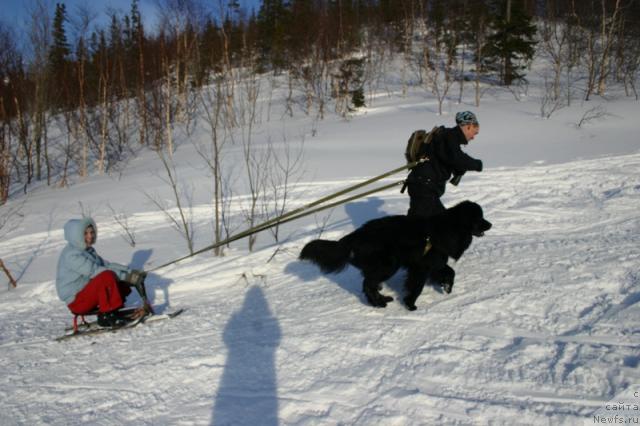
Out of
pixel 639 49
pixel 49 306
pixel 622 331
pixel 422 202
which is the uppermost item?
pixel 639 49

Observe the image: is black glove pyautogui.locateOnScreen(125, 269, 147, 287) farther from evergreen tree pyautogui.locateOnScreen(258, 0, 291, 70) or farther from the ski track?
evergreen tree pyautogui.locateOnScreen(258, 0, 291, 70)

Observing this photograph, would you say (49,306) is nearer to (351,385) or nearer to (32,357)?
(32,357)

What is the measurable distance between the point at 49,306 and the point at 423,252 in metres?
4.94

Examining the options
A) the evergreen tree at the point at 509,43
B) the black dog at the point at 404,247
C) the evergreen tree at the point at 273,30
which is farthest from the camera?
the evergreen tree at the point at 273,30

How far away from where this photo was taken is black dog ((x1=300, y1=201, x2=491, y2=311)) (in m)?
4.00

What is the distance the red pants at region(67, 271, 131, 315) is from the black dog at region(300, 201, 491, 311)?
2011 mm

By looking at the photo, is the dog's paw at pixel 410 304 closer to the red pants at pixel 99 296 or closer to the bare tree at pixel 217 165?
the red pants at pixel 99 296

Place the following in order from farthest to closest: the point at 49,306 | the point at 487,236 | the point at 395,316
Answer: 1. the point at 487,236
2. the point at 49,306
3. the point at 395,316

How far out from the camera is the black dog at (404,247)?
13.1 ft

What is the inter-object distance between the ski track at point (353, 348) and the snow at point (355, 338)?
16 millimetres

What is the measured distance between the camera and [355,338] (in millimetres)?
3658

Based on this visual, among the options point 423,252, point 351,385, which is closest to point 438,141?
point 423,252

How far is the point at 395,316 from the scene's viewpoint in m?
4.00

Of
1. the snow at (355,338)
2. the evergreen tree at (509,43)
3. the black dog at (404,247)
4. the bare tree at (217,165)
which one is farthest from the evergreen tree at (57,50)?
the evergreen tree at (509,43)
